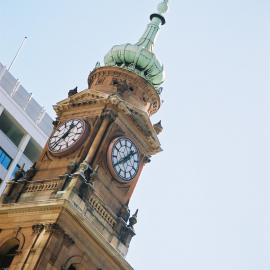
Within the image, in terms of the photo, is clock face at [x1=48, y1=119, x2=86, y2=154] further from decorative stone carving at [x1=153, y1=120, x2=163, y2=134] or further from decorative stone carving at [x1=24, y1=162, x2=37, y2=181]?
decorative stone carving at [x1=153, y1=120, x2=163, y2=134]

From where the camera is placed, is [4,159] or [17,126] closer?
[4,159]

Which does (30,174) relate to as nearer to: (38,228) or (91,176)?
(91,176)

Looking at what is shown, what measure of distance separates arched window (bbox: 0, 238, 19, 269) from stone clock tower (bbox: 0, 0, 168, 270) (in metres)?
0.05

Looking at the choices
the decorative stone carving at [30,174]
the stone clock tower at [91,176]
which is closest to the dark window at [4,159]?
the stone clock tower at [91,176]

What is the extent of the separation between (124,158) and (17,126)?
839 inches

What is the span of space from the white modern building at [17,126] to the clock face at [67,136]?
670 inches

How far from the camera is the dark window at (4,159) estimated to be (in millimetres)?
65500

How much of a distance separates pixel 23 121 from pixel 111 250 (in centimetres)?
2471

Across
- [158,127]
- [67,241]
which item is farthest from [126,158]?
[67,241]

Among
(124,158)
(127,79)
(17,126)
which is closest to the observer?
(124,158)

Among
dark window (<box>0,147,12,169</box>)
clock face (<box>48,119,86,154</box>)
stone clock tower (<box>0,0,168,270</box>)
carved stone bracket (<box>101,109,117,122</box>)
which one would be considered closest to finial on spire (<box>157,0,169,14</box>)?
stone clock tower (<box>0,0,168,270</box>)

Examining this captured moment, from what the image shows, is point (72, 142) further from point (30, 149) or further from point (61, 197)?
point (30, 149)

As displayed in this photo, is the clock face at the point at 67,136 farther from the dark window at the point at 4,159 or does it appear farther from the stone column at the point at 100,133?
the dark window at the point at 4,159

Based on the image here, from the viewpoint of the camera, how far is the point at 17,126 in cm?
6769
